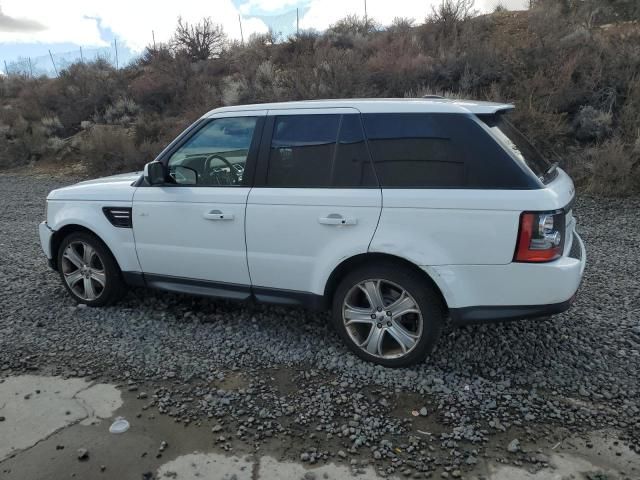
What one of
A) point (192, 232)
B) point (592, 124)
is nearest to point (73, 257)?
point (192, 232)

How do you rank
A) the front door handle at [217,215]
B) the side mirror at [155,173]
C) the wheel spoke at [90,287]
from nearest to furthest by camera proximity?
the front door handle at [217,215] → the side mirror at [155,173] → the wheel spoke at [90,287]

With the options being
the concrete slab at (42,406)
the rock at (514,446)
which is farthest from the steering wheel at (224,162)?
the rock at (514,446)

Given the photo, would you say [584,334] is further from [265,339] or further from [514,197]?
[265,339]

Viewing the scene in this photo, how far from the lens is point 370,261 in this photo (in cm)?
370

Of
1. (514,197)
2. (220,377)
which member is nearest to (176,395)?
(220,377)

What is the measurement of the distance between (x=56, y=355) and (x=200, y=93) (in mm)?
14093

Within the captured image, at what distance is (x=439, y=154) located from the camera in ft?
11.5

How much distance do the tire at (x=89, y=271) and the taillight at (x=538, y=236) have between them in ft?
11.1

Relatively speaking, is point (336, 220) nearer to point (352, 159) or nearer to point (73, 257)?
point (352, 159)

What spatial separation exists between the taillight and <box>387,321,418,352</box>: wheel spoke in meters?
0.88

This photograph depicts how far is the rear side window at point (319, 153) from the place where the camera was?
372 centimetres

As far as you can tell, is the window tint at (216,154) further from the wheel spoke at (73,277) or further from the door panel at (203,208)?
Answer: the wheel spoke at (73,277)

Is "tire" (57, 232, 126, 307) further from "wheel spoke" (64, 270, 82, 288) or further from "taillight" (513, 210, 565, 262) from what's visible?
"taillight" (513, 210, 565, 262)

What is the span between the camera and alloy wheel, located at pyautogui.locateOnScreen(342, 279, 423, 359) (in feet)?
12.0
